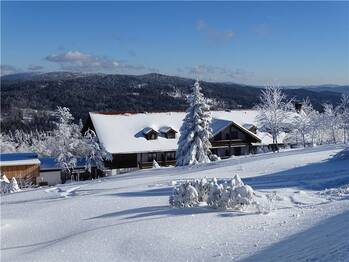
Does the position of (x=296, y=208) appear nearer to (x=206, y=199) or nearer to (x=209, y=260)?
(x=206, y=199)

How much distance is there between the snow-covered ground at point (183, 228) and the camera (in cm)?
1164

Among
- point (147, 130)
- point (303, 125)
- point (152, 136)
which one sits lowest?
point (152, 136)

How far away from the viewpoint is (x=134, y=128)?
5609 cm

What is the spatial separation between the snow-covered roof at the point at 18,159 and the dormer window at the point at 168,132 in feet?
49.8

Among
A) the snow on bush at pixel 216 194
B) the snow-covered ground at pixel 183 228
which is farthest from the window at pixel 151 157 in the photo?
the snow on bush at pixel 216 194

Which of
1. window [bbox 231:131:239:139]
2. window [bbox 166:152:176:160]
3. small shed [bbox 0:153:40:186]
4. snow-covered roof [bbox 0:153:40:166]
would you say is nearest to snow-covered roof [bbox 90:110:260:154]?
window [bbox 231:131:239:139]

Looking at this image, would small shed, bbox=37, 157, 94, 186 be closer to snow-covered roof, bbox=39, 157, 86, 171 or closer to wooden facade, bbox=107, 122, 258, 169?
snow-covered roof, bbox=39, 157, 86, 171

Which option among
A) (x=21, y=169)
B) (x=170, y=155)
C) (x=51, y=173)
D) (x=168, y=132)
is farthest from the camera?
(x=168, y=132)

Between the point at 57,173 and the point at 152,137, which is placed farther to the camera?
the point at 57,173

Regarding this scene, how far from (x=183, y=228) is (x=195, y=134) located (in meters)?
29.1

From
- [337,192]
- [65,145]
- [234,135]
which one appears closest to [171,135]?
[234,135]

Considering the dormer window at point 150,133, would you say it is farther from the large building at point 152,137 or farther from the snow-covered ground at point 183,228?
the snow-covered ground at point 183,228

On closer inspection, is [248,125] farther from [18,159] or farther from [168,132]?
[18,159]

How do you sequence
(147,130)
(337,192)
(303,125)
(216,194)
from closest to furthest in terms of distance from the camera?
(216,194) → (337,192) → (147,130) → (303,125)
